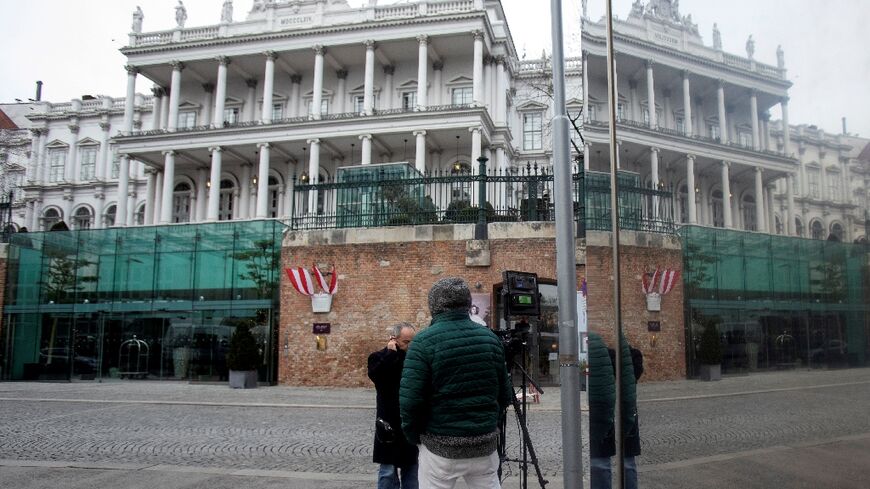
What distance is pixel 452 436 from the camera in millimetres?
3564

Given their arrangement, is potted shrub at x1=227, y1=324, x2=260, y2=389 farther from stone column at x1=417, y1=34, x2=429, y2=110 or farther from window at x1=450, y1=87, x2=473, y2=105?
window at x1=450, y1=87, x2=473, y2=105

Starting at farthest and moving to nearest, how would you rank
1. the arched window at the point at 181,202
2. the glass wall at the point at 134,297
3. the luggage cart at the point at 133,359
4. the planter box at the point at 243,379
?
the arched window at the point at 181,202
the luggage cart at the point at 133,359
the glass wall at the point at 134,297
the planter box at the point at 243,379

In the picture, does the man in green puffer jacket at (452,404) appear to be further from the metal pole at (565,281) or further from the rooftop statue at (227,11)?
the rooftop statue at (227,11)

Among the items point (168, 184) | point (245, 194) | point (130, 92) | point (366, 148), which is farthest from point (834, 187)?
point (130, 92)

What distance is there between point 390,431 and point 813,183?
4.38 m

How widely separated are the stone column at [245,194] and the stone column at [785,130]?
46332 millimetres

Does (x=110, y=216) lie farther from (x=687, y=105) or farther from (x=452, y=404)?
(x=687, y=105)

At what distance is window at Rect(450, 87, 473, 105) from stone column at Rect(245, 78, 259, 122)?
1521cm

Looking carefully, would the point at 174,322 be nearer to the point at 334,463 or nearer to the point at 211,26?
the point at 334,463

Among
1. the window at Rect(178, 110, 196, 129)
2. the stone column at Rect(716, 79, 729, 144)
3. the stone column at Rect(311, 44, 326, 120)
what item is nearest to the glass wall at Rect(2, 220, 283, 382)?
the stone column at Rect(716, 79, 729, 144)

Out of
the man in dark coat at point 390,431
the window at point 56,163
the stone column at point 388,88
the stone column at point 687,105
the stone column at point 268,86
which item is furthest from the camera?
the window at point 56,163

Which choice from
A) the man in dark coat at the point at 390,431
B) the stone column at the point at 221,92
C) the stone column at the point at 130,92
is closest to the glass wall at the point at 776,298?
the man in dark coat at the point at 390,431

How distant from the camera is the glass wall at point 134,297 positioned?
71.6 ft

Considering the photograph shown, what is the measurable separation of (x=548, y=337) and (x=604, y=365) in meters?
16.2
